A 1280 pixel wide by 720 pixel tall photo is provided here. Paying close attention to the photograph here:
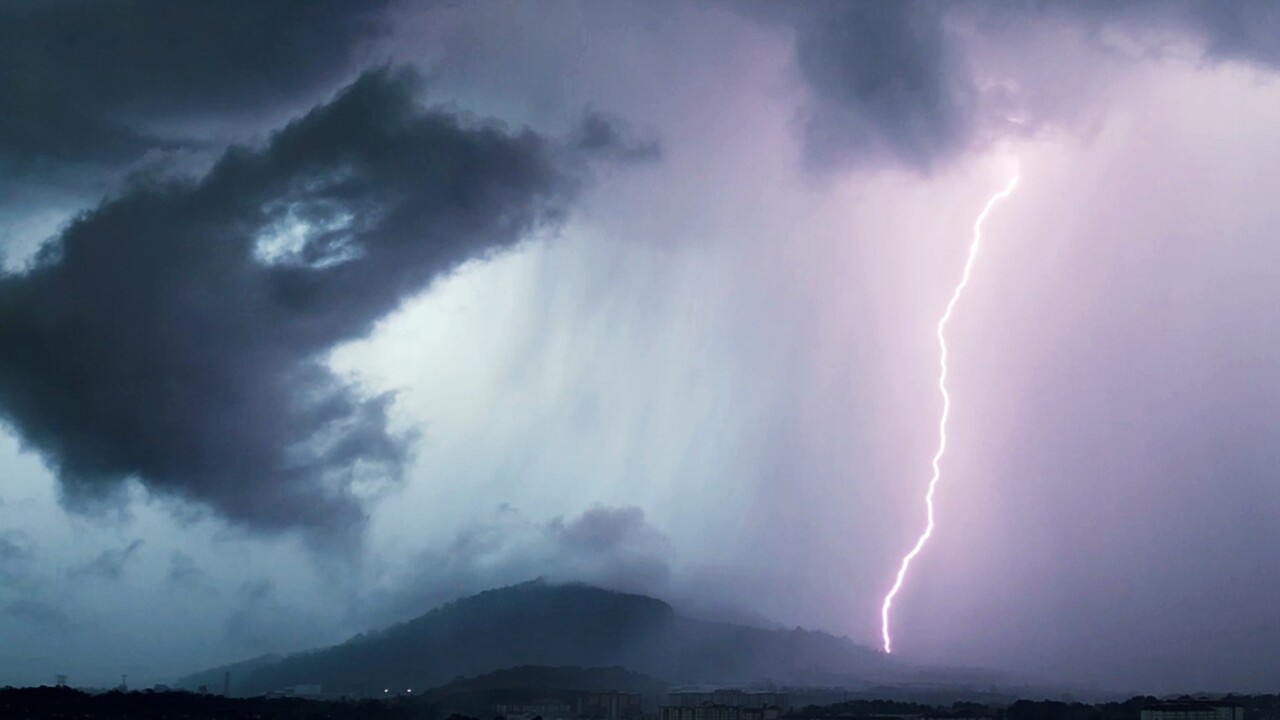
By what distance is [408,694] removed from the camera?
445 ft

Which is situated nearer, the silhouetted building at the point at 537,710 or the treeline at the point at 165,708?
the treeline at the point at 165,708

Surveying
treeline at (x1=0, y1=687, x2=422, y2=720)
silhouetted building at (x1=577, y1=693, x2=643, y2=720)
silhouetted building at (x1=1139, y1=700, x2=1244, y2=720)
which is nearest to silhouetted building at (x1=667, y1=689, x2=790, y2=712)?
silhouetted building at (x1=577, y1=693, x2=643, y2=720)

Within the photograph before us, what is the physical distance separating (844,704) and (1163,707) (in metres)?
23.1

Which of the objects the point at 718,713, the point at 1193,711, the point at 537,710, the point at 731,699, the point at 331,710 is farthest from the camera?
the point at 731,699

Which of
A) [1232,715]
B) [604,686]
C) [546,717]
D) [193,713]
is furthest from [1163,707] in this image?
[193,713]

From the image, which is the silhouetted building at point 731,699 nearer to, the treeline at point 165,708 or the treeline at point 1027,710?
the treeline at point 1027,710

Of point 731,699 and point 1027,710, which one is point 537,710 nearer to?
point 731,699

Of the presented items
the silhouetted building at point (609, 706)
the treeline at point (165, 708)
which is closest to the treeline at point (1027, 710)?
the silhouetted building at point (609, 706)

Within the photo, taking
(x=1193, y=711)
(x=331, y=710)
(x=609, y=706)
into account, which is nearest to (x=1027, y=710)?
(x=1193, y=711)

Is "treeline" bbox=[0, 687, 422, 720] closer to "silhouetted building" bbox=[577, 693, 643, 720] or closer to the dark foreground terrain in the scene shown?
the dark foreground terrain

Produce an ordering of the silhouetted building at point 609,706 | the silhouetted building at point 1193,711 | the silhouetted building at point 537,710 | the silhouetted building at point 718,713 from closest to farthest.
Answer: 1. the silhouetted building at point 1193,711
2. the silhouetted building at point 718,713
3. the silhouetted building at point 609,706
4. the silhouetted building at point 537,710

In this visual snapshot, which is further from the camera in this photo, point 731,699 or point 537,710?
point 731,699

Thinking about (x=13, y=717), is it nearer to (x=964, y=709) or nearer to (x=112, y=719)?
(x=112, y=719)

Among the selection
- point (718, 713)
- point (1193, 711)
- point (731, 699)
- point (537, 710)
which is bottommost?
point (537, 710)
